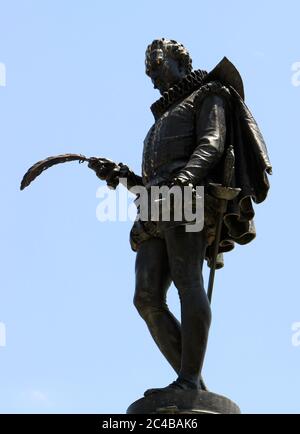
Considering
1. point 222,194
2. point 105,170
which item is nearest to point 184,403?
point 222,194

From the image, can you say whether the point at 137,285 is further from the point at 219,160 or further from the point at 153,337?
the point at 219,160

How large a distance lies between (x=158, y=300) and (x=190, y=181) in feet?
3.69

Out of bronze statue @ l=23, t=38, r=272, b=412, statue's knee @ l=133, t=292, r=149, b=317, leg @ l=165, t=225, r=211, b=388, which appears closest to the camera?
leg @ l=165, t=225, r=211, b=388

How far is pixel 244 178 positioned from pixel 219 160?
29 cm

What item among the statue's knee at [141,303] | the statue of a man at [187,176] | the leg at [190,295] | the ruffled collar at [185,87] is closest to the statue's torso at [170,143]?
the statue of a man at [187,176]

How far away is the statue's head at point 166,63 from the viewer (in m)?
12.2

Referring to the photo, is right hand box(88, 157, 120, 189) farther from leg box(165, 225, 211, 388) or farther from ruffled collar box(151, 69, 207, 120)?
leg box(165, 225, 211, 388)

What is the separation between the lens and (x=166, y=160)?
11602 millimetres

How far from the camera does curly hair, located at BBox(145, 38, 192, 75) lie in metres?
12.2

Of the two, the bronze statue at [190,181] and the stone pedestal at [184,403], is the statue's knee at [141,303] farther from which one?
the stone pedestal at [184,403]

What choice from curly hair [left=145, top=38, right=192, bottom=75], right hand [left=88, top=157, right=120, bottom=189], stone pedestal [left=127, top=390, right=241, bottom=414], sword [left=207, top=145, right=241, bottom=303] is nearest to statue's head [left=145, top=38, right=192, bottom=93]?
curly hair [left=145, top=38, right=192, bottom=75]

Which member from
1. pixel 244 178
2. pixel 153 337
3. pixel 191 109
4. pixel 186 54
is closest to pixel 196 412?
pixel 153 337

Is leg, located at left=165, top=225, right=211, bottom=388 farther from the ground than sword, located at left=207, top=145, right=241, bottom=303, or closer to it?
closer to it

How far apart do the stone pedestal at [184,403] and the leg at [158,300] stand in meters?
0.58
